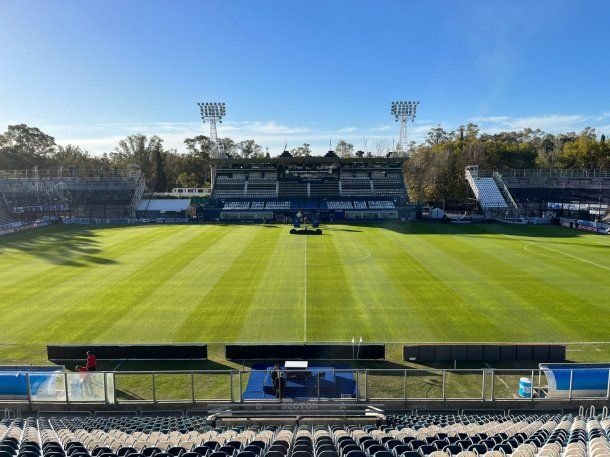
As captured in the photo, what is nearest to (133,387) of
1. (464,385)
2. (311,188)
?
(464,385)

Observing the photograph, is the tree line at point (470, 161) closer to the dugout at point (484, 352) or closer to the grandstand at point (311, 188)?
the grandstand at point (311, 188)

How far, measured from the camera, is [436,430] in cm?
983

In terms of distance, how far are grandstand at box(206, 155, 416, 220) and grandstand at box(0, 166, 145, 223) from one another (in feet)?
48.7

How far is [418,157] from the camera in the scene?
9619cm

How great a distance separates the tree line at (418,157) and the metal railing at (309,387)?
67.4m

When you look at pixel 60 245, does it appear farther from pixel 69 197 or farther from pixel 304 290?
pixel 69 197

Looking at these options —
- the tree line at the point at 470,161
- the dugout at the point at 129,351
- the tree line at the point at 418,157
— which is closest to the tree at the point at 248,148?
the tree line at the point at 418,157

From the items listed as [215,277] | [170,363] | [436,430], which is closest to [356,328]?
[170,363]

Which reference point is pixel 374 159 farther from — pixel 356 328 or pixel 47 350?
pixel 47 350

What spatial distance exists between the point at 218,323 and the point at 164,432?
33.7 ft

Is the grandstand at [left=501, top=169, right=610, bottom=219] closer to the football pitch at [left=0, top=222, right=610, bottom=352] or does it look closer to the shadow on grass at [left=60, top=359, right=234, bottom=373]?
the football pitch at [left=0, top=222, right=610, bottom=352]

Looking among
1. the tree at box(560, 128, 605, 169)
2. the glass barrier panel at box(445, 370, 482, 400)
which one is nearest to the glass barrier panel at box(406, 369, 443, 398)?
the glass barrier panel at box(445, 370, 482, 400)

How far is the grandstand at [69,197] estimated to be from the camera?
65250 mm

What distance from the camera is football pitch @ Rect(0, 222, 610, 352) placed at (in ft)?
64.6
